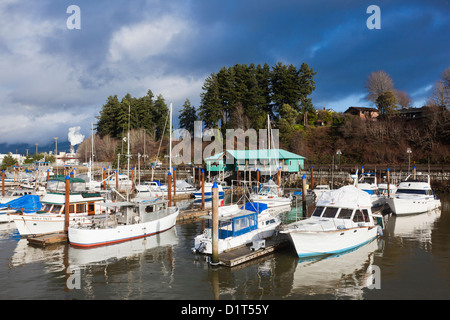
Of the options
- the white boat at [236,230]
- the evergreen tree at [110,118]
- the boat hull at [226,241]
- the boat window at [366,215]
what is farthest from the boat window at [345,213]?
the evergreen tree at [110,118]

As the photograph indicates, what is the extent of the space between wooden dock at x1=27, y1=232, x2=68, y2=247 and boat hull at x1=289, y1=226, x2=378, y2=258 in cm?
1530

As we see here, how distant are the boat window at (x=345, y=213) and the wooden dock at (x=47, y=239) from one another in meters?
18.4

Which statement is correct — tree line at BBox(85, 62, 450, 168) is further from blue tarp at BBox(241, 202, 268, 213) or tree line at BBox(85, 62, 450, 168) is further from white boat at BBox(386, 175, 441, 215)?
blue tarp at BBox(241, 202, 268, 213)

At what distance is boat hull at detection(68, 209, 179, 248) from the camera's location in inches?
752

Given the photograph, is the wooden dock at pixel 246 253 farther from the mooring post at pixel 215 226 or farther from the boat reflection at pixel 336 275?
the boat reflection at pixel 336 275

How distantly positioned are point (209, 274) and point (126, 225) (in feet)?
27.5

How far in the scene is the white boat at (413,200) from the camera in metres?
30.1

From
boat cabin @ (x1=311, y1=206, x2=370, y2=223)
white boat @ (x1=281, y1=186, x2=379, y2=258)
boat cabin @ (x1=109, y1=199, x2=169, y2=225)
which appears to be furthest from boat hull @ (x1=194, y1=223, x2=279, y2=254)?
boat cabin @ (x1=109, y1=199, x2=169, y2=225)

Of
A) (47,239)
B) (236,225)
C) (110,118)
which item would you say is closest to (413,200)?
(236,225)

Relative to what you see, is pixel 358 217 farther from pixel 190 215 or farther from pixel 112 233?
pixel 112 233

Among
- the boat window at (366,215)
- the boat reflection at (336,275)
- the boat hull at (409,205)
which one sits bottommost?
the boat reflection at (336,275)
